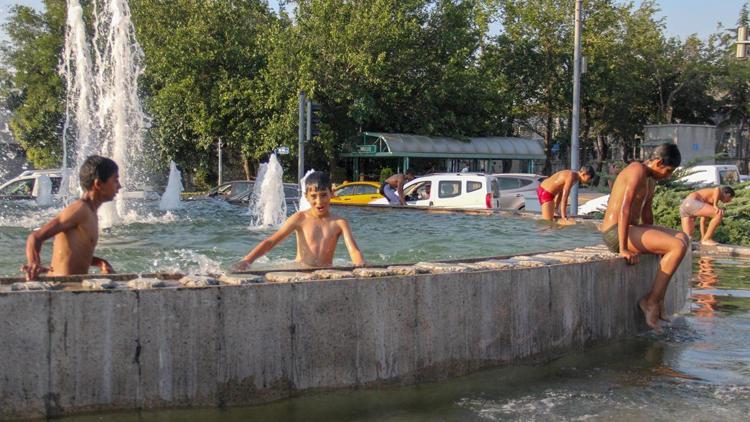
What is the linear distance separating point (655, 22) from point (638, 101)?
4851mm

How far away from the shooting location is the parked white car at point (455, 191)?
2147 centimetres

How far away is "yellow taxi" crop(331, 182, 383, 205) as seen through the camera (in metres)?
24.5

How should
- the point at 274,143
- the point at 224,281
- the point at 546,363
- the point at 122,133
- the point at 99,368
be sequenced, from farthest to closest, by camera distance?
the point at 274,143 < the point at 122,133 < the point at 546,363 < the point at 224,281 < the point at 99,368

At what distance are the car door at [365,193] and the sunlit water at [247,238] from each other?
566 cm

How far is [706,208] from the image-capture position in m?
15.5

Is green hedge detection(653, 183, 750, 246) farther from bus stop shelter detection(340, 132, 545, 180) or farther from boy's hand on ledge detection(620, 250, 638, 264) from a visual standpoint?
bus stop shelter detection(340, 132, 545, 180)

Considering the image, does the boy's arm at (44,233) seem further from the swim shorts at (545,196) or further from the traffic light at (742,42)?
the traffic light at (742,42)

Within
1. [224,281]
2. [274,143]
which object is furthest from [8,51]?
[224,281]

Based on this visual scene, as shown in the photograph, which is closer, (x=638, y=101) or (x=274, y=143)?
(x=274, y=143)

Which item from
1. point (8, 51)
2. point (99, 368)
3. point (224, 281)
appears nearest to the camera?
point (99, 368)

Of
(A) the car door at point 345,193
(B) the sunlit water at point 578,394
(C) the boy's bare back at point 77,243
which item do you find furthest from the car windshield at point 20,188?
(B) the sunlit water at point 578,394

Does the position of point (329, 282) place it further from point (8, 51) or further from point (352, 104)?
point (8, 51)

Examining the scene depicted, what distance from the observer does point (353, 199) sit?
24.6 meters

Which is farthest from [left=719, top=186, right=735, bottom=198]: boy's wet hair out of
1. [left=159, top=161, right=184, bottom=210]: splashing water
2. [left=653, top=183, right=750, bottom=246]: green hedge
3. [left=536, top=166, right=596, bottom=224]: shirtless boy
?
[left=159, top=161, right=184, bottom=210]: splashing water
